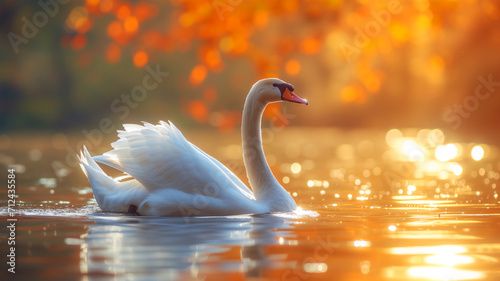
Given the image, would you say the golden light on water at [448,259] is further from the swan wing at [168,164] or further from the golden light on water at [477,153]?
the golden light on water at [477,153]

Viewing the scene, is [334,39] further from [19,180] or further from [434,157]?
[19,180]

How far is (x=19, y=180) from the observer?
1513 centimetres

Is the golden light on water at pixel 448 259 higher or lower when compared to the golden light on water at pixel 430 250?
lower

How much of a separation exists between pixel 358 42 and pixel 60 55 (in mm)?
24696

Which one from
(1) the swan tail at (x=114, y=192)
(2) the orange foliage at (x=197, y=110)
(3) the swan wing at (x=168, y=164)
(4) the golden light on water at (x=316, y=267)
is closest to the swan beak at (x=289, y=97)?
(3) the swan wing at (x=168, y=164)

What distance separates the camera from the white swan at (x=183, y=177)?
31.7 feet

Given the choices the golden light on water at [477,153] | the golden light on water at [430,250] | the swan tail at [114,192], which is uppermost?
the golden light on water at [477,153]

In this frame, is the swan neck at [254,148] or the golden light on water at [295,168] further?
the golden light on water at [295,168]

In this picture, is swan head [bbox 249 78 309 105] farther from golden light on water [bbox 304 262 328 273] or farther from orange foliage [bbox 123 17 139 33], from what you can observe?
orange foliage [bbox 123 17 139 33]

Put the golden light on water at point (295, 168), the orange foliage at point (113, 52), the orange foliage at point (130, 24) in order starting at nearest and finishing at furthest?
the golden light on water at point (295, 168)
the orange foliage at point (130, 24)
the orange foliage at point (113, 52)

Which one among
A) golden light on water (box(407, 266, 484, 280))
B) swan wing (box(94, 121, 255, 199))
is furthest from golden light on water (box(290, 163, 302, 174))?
golden light on water (box(407, 266, 484, 280))

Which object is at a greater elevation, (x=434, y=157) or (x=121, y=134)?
(x=434, y=157)

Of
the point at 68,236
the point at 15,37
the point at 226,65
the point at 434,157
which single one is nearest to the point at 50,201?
the point at 68,236

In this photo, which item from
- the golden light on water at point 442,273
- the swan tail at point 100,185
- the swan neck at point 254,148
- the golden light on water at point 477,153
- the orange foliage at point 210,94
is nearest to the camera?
the golden light on water at point 442,273
